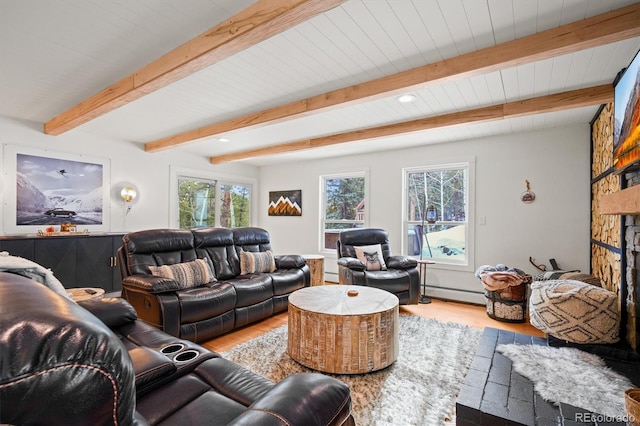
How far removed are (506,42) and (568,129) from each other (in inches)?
104

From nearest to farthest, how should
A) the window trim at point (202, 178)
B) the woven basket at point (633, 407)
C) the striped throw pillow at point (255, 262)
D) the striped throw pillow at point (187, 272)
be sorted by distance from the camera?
the woven basket at point (633, 407) < the striped throw pillow at point (187, 272) < the striped throw pillow at point (255, 262) < the window trim at point (202, 178)

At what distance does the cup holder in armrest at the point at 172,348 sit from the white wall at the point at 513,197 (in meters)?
4.01

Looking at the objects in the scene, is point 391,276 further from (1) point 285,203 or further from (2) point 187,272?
(1) point 285,203

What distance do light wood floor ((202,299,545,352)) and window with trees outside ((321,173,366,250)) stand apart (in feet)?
6.43

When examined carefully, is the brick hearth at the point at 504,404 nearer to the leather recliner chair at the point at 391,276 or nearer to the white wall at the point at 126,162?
the leather recliner chair at the point at 391,276

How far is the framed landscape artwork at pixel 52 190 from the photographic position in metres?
3.75

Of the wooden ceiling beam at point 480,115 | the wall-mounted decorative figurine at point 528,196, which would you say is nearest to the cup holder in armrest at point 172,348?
the wooden ceiling beam at point 480,115

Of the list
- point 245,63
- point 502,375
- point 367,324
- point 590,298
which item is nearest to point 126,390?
point 367,324

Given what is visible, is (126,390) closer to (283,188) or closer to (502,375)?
(502,375)

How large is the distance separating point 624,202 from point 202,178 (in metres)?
5.84

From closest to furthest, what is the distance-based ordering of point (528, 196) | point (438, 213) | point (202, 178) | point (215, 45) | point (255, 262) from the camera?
point (215, 45) < point (255, 262) < point (528, 196) < point (438, 213) < point (202, 178)

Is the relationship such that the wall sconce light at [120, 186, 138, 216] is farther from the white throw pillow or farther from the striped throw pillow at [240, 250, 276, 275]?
the white throw pillow

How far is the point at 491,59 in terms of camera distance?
2094mm

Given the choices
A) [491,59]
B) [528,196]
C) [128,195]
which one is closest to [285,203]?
[128,195]
